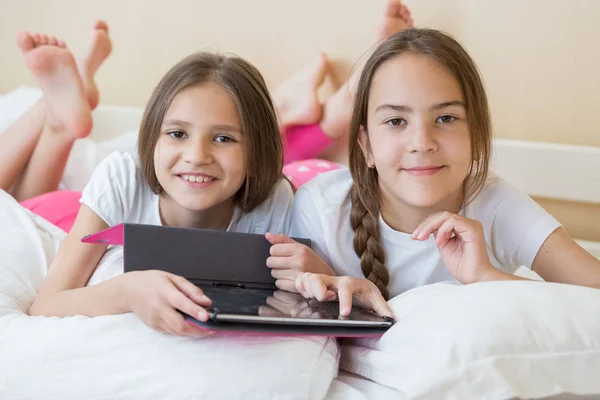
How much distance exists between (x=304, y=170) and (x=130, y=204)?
48 centimetres

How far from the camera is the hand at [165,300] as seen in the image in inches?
32.4

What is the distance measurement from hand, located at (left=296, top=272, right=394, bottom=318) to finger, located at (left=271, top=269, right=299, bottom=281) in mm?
57

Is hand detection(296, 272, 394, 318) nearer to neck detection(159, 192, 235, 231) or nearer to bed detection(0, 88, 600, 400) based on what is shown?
bed detection(0, 88, 600, 400)

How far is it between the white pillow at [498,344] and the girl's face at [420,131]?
26 cm

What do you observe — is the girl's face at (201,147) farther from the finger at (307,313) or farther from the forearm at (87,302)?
the finger at (307,313)

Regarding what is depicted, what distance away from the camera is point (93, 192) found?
3.88 feet

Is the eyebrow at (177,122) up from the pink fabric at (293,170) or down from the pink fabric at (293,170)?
up

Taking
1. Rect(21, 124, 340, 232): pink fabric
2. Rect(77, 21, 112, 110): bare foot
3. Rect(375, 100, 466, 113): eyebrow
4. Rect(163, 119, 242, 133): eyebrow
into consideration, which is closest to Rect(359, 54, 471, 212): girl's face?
Rect(375, 100, 466, 113): eyebrow

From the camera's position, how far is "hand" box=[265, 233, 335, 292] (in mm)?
1040

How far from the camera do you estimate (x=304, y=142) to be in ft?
5.69

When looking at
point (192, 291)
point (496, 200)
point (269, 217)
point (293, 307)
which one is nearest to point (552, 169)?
point (496, 200)

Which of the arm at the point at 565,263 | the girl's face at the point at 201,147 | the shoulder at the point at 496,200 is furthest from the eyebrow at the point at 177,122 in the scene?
the arm at the point at 565,263

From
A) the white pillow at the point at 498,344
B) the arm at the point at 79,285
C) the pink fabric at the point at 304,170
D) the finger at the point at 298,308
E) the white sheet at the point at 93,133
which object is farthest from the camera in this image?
the white sheet at the point at 93,133

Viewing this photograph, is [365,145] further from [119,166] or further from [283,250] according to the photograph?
[119,166]
